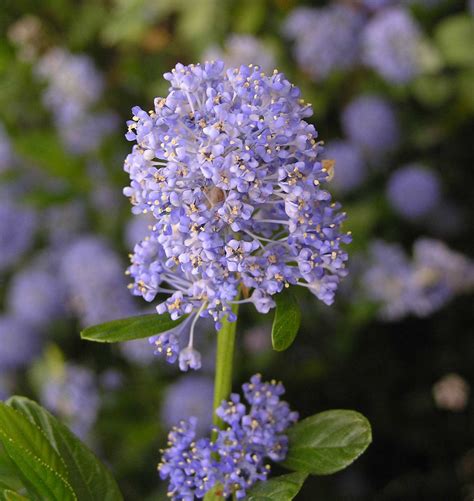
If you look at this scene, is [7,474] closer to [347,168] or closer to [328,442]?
[328,442]

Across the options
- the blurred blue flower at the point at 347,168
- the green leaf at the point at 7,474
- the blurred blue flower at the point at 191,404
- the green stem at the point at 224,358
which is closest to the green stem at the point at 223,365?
the green stem at the point at 224,358

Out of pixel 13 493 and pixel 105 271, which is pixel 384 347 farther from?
pixel 13 493

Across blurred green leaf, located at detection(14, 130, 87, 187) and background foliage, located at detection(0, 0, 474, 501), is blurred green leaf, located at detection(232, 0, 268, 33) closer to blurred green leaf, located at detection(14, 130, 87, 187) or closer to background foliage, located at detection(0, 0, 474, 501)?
background foliage, located at detection(0, 0, 474, 501)

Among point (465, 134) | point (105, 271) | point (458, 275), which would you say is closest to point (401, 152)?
point (465, 134)

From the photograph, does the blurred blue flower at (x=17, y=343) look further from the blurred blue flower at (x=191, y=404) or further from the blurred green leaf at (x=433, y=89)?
the blurred green leaf at (x=433, y=89)

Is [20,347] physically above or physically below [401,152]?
below

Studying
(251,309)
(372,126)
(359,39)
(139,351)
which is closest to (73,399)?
(139,351)
